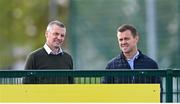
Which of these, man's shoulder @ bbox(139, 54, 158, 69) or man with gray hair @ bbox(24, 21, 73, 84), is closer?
man's shoulder @ bbox(139, 54, 158, 69)

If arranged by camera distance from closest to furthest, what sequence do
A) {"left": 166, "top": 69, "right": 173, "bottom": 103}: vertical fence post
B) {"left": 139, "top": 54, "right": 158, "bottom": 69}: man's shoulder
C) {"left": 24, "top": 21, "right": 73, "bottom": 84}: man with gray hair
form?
1. {"left": 166, "top": 69, "right": 173, "bottom": 103}: vertical fence post
2. {"left": 139, "top": 54, "right": 158, "bottom": 69}: man's shoulder
3. {"left": 24, "top": 21, "right": 73, "bottom": 84}: man with gray hair

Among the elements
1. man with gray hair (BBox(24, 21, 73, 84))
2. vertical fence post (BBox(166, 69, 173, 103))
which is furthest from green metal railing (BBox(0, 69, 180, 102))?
man with gray hair (BBox(24, 21, 73, 84))

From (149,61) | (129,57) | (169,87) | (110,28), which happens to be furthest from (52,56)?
(110,28)

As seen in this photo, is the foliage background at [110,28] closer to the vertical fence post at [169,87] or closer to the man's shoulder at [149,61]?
the man's shoulder at [149,61]

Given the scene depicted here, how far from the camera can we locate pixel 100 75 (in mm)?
9031

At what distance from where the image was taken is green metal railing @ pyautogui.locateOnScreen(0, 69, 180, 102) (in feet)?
29.5

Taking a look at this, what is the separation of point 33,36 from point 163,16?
68.0 ft

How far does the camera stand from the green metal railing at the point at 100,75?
899cm

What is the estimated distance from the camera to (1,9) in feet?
136

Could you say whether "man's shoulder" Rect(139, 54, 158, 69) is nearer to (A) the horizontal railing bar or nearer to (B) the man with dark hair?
(B) the man with dark hair

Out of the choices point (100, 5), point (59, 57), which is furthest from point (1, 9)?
point (59, 57)

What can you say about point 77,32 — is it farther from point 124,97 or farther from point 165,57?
point 124,97

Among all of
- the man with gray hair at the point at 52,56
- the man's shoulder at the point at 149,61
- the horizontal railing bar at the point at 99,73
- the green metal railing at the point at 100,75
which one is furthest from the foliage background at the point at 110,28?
the horizontal railing bar at the point at 99,73

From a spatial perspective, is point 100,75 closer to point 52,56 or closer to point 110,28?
point 52,56
